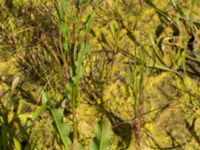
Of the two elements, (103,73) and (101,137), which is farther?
(103,73)

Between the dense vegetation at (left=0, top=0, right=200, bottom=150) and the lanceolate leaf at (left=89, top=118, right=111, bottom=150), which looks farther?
the dense vegetation at (left=0, top=0, right=200, bottom=150)

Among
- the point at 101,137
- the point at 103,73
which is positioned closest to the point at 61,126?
the point at 101,137

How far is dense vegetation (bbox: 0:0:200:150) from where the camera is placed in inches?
50.2

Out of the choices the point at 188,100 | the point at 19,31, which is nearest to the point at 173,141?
the point at 188,100

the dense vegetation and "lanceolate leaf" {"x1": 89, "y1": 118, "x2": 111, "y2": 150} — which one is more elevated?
the dense vegetation

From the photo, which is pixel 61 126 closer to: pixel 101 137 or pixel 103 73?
pixel 101 137

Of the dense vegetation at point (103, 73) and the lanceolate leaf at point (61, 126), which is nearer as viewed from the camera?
the lanceolate leaf at point (61, 126)

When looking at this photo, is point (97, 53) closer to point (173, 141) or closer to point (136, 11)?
point (136, 11)

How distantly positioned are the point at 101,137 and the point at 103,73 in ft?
1.52

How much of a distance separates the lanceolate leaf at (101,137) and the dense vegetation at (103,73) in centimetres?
10

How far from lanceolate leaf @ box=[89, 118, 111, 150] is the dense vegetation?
0.10m

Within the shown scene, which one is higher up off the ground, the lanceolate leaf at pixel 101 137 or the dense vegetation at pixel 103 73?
the dense vegetation at pixel 103 73

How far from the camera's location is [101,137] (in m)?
1.04

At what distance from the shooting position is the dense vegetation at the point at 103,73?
1.27 m
